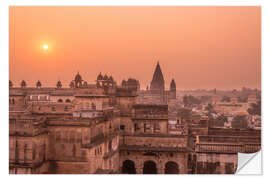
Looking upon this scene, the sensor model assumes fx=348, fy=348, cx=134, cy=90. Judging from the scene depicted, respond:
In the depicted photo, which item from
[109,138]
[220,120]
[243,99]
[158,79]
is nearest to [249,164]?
[243,99]

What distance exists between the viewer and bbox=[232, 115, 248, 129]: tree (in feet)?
46.0

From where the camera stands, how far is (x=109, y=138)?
13305 millimetres

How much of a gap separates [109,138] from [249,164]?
17.9 feet

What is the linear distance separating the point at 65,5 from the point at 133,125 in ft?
30.3

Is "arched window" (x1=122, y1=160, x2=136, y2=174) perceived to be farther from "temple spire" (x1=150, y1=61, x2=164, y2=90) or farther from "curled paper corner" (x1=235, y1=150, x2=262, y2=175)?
"curled paper corner" (x1=235, y1=150, x2=262, y2=175)

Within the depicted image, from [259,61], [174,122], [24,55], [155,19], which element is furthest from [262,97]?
[174,122]

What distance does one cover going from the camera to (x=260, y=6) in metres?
9.75

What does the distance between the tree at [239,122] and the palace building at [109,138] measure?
0.38 metres

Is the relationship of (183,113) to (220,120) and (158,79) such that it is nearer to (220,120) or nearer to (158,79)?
(220,120)

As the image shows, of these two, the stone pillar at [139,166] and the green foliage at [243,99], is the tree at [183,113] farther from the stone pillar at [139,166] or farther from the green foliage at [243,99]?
the green foliage at [243,99]

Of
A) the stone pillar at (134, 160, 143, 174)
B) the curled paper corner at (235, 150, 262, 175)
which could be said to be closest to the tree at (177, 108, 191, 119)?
the stone pillar at (134, 160, 143, 174)

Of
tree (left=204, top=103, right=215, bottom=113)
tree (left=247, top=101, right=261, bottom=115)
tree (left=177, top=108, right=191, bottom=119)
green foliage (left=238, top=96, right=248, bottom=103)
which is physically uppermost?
green foliage (left=238, top=96, right=248, bottom=103)

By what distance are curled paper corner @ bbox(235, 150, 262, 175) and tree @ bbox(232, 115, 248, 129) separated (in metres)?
3.86

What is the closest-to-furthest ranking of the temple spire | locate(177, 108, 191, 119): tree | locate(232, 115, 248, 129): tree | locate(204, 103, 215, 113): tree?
the temple spire < locate(232, 115, 248, 129): tree < locate(204, 103, 215, 113): tree < locate(177, 108, 191, 119): tree
